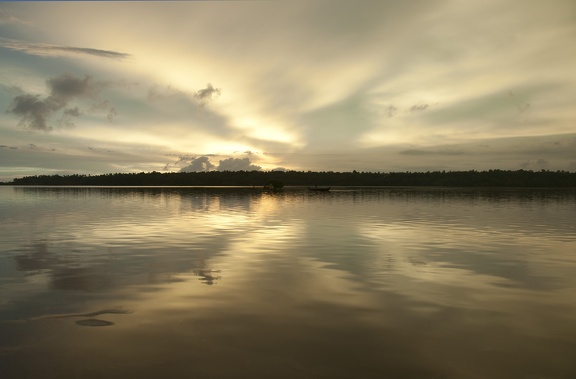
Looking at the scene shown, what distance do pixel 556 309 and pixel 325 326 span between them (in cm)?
813

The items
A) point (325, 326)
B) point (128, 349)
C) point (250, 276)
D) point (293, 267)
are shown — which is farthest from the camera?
point (293, 267)

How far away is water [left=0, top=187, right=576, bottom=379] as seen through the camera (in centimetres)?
941

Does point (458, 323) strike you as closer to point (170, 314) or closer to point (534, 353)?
point (534, 353)

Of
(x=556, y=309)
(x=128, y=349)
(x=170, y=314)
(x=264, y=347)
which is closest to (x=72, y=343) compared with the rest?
(x=128, y=349)

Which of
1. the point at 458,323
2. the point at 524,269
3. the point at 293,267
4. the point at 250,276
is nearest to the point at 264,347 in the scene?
the point at 458,323

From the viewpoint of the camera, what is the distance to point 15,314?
12672 millimetres

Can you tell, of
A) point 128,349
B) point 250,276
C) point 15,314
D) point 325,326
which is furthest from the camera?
point 250,276

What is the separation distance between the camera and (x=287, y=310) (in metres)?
13.4

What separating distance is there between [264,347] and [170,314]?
3.94 metres

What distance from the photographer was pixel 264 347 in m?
10.3

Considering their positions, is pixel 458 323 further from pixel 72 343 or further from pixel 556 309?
pixel 72 343

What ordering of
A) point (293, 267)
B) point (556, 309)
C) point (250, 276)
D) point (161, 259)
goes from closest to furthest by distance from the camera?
point (556, 309) → point (250, 276) → point (293, 267) → point (161, 259)

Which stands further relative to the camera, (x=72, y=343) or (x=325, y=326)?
(x=325, y=326)

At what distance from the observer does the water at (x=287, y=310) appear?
9.41m
